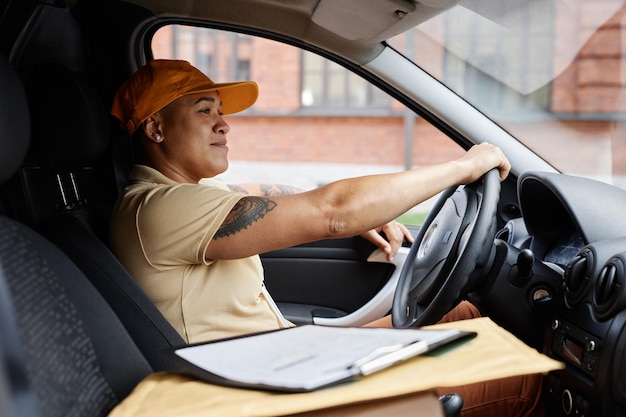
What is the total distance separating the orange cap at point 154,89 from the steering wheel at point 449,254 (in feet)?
2.12

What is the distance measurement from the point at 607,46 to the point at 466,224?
3943 millimetres

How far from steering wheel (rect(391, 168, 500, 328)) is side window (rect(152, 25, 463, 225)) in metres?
7.28

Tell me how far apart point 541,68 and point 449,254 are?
5.29 ft

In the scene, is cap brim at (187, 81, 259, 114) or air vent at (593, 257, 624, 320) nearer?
air vent at (593, 257, 624, 320)

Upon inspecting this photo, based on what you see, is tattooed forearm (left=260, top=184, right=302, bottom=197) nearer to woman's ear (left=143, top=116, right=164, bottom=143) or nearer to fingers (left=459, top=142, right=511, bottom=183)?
woman's ear (left=143, top=116, right=164, bottom=143)

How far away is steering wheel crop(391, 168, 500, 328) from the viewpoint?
1616mm

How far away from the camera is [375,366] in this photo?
0.88 metres

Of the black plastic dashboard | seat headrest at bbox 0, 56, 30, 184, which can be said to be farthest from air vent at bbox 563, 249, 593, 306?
seat headrest at bbox 0, 56, 30, 184

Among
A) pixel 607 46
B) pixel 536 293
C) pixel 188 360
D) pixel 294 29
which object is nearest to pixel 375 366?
pixel 188 360

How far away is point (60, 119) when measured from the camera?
150 cm

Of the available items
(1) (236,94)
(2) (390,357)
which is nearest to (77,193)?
(1) (236,94)

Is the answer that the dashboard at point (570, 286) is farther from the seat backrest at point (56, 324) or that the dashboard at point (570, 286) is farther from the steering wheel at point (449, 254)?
the seat backrest at point (56, 324)

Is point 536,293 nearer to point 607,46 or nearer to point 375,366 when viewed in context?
point 375,366

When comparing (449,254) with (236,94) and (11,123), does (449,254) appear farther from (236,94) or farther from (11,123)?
(11,123)
